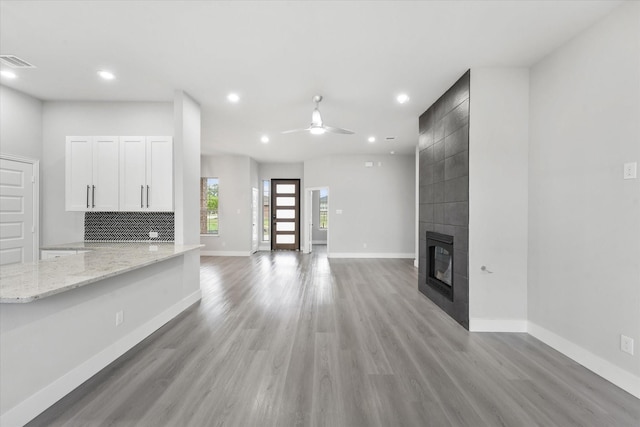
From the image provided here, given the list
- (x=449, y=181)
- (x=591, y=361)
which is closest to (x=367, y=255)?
(x=449, y=181)

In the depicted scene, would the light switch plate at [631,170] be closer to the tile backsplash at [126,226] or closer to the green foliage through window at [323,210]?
the tile backsplash at [126,226]

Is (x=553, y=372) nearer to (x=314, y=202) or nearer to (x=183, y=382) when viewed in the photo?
(x=183, y=382)

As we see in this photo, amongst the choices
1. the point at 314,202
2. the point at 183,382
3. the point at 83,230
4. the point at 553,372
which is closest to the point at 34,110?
the point at 83,230

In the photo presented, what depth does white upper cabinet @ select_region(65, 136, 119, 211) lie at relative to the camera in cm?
362

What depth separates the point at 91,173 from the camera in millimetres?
3645

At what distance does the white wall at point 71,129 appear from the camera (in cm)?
395

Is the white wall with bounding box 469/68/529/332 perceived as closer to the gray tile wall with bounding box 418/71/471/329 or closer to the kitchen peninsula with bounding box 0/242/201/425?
the gray tile wall with bounding box 418/71/471/329

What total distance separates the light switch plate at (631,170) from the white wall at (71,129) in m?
4.89

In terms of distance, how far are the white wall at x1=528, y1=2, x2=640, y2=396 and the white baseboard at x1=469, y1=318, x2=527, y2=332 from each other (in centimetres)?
11

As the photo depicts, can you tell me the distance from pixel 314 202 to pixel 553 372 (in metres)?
9.16

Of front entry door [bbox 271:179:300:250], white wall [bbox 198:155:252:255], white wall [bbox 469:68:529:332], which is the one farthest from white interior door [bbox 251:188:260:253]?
white wall [bbox 469:68:529:332]

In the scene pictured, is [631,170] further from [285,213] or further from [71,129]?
[285,213]

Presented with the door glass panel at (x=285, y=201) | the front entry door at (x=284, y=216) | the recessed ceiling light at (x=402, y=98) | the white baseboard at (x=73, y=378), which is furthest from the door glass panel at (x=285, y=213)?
the white baseboard at (x=73, y=378)

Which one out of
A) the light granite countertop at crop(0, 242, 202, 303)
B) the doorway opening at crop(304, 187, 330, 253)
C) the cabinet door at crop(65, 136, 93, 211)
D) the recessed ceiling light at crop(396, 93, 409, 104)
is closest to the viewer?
the light granite countertop at crop(0, 242, 202, 303)
